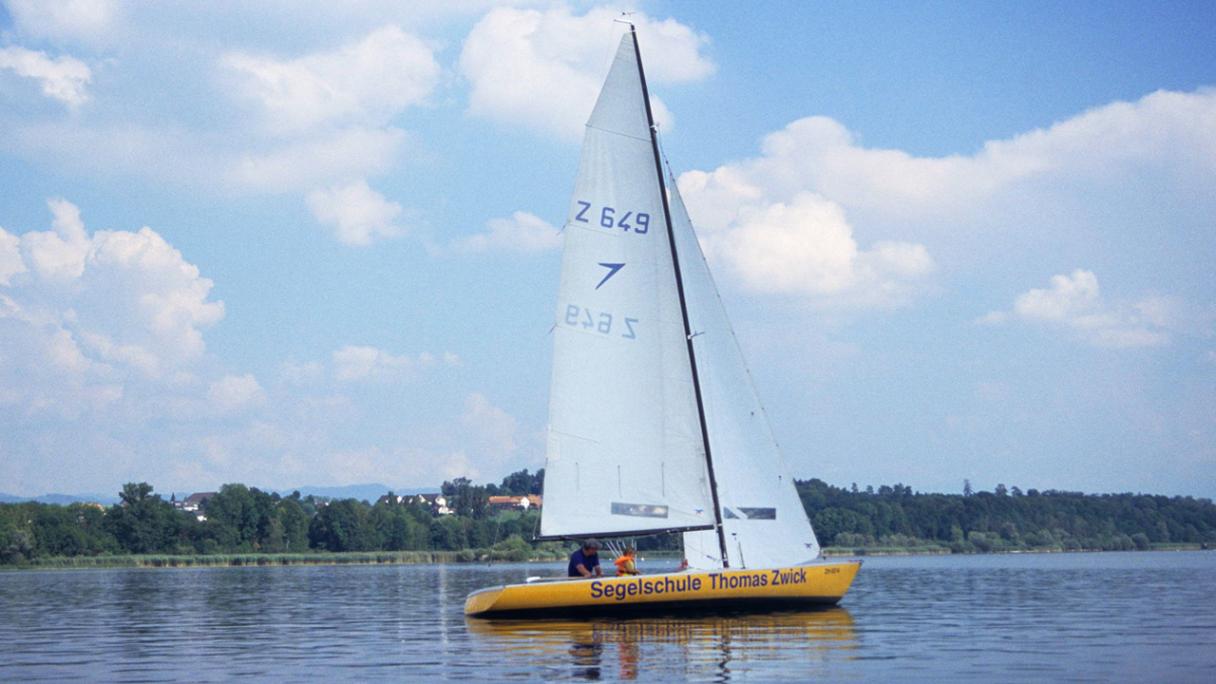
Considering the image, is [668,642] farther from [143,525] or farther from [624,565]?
[143,525]

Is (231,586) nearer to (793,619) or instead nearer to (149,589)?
(149,589)

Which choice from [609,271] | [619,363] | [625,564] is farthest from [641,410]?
[625,564]

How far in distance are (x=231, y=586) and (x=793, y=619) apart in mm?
44362

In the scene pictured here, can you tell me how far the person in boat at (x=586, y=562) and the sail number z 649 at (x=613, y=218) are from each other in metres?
7.99

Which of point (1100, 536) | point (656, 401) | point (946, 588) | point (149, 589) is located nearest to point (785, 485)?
point (656, 401)

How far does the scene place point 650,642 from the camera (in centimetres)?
2720

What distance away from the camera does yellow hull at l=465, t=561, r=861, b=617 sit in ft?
105

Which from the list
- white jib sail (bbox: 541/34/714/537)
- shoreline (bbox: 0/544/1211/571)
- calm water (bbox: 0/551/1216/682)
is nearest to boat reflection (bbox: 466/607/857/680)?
calm water (bbox: 0/551/1216/682)

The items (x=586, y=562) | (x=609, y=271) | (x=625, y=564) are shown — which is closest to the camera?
(x=625, y=564)

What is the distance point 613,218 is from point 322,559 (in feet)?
350

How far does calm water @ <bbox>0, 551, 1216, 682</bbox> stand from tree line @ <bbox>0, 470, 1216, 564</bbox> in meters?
83.7

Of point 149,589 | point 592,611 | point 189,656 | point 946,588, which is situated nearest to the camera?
point 189,656

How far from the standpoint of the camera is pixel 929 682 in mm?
19922

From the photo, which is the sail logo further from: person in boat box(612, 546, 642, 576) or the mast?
person in boat box(612, 546, 642, 576)
